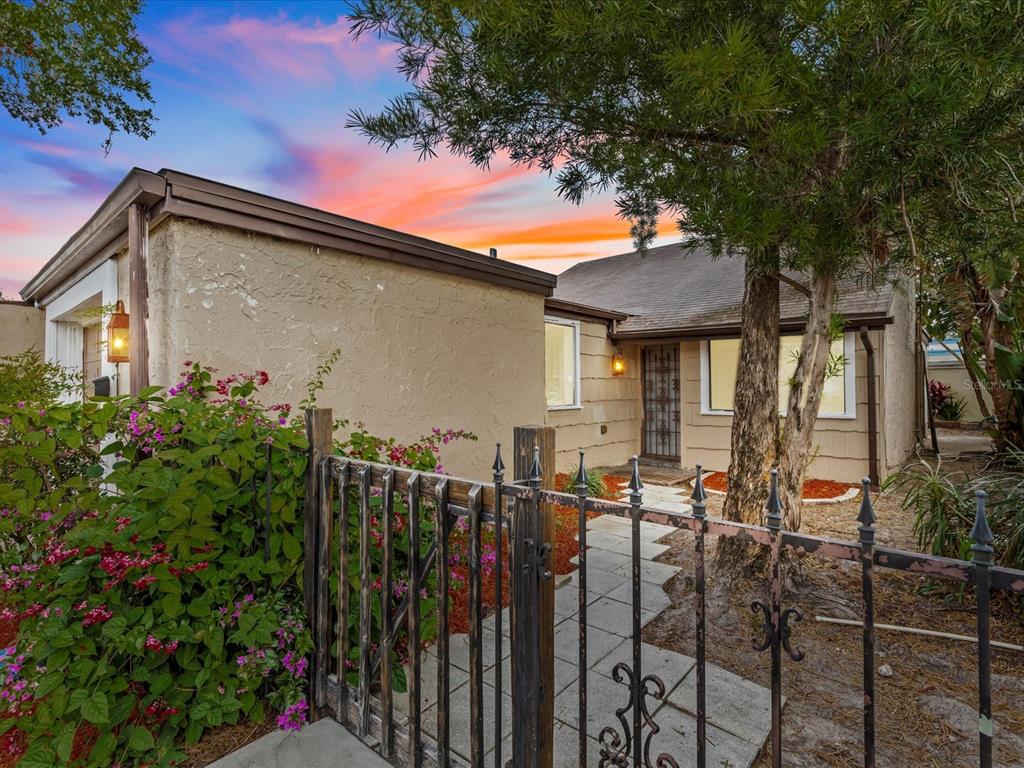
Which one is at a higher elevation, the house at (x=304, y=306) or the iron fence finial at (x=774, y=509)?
the house at (x=304, y=306)

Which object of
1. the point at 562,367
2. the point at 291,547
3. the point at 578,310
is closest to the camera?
the point at 291,547

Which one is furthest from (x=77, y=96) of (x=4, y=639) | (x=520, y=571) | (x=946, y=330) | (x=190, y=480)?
(x=946, y=330)

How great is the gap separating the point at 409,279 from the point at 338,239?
783mm

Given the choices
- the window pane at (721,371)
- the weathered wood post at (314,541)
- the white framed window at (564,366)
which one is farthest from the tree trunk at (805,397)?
the window pane at (721,371)

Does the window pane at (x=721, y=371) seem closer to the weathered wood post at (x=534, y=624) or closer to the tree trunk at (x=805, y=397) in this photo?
the tree trunk at (x=805, y=397)

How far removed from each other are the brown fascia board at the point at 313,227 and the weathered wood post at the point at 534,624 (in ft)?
9.86

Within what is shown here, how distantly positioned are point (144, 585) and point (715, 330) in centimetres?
788

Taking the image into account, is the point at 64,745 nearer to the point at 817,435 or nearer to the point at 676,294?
the point at 817,435

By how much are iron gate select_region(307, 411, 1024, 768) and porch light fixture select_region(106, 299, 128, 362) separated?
235cm

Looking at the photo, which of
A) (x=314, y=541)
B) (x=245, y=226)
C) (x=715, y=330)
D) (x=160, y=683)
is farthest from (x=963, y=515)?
(x=245, y=226)

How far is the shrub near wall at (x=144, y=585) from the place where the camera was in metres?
1.80

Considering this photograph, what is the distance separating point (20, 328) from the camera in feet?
20.6

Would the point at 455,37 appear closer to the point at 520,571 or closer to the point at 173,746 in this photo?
the point at 520,571

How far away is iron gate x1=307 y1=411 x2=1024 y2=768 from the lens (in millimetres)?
1062
